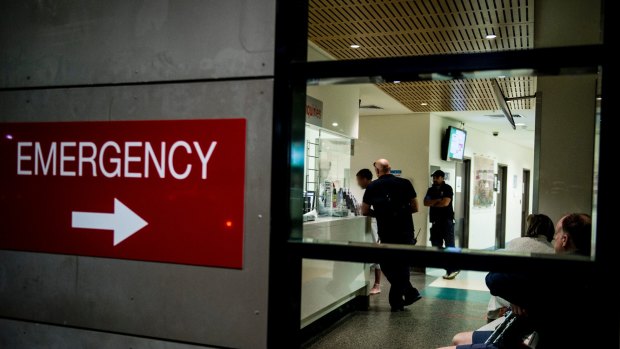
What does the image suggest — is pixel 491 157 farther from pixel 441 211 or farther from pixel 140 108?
pixel 140 108

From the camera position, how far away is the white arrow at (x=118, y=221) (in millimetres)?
2051

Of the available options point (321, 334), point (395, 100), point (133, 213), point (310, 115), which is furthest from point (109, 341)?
point (395, 100)

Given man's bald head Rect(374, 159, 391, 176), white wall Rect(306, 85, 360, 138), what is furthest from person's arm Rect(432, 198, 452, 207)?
man's bald head Rect(374, 159, 391, 176)

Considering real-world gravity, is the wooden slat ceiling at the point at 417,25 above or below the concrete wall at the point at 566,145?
above

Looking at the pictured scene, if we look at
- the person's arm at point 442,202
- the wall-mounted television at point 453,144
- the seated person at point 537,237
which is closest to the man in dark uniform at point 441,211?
the person's arm at point 442,202

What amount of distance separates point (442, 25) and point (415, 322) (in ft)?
9.12

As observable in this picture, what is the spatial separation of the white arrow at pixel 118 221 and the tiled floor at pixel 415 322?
2.58 m

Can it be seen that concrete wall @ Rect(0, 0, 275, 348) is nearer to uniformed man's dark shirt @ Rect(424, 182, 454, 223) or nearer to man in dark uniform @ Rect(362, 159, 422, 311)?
man in dark uniform @ Rect(362, 159, 422, 311)

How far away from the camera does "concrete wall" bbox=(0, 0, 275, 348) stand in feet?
6.22

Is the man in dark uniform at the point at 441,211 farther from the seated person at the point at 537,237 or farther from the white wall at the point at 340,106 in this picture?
the seated person at the point at 537,237

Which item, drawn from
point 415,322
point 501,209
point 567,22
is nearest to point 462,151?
point 501,209

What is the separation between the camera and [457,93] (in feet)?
22.5

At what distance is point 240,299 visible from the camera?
1.91m

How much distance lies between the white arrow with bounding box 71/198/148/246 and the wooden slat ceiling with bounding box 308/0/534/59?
2.22 meters
